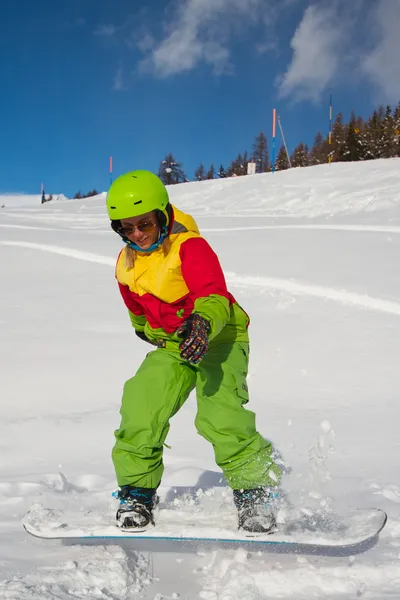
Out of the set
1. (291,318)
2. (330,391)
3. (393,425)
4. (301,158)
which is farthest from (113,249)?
(301,158)

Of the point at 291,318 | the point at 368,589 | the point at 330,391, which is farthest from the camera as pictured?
the point at 291,318

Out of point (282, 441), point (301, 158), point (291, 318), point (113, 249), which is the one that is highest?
point (301, 158)

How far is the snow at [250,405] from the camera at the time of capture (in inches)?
80.5

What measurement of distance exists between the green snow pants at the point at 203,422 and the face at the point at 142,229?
0.58 meters

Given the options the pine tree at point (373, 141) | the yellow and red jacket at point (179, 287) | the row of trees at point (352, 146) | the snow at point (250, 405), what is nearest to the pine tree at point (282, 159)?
the row of trees at point (352, 146)

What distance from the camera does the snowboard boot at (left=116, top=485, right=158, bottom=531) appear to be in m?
2.36

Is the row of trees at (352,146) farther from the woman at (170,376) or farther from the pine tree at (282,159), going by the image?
the woman at (170,376)

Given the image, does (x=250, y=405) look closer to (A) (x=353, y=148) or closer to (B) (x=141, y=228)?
(B) (x=141, y=228)

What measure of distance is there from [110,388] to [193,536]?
240cm

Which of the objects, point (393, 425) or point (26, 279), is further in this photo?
point (26, 279)

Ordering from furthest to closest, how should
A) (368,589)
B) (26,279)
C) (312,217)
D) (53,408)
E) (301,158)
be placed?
1. (301,158)
2. (312,217)
3. (26,279)
4. (53,408)
5. (368,589)

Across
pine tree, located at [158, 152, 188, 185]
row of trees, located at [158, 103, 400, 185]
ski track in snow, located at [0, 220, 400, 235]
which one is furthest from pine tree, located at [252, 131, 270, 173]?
ski track in snow, located at [0, 220, 400, 235]

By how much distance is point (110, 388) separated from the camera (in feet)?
14.9

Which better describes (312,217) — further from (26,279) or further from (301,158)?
(301,158)
